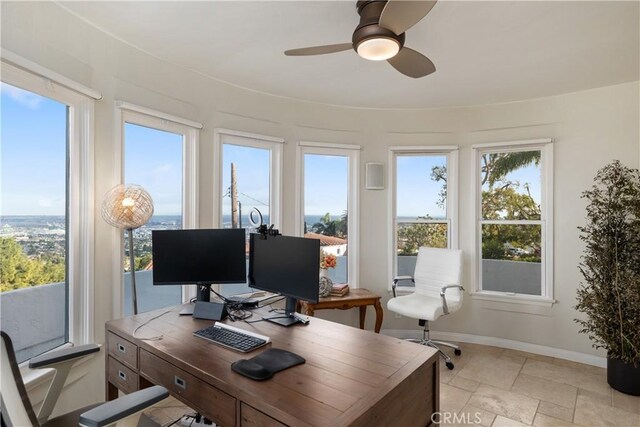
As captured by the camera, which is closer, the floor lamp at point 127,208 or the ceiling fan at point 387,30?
the ceiling fan at point 387,30

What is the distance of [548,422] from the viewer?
94.1 inches

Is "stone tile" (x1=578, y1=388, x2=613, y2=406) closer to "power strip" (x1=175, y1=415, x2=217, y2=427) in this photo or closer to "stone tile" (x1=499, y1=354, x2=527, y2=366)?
"stone tile" (x1=499, y1=354, x2=527, y2=366)

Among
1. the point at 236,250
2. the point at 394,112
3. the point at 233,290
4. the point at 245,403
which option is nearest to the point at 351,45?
the point at 236,250

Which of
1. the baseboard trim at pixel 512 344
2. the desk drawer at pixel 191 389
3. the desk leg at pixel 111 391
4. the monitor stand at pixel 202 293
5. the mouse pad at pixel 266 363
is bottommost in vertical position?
the baseboard trim at pixel 512 344

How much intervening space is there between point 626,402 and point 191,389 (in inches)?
129

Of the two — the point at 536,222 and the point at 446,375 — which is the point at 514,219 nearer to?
the point at 536,222

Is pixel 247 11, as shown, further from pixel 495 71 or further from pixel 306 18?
pixel 495 71

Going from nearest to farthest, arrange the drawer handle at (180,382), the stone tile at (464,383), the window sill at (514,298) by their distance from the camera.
A: the drawer handle at (180,382), the stone tile at (464,383), the window sill at (514,298)

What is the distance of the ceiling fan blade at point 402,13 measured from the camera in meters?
1.52

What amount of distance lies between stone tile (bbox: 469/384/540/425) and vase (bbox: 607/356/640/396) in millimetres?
776

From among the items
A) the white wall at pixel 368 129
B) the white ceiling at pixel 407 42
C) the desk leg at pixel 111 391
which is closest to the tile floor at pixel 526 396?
the white wall at pixel 368 129

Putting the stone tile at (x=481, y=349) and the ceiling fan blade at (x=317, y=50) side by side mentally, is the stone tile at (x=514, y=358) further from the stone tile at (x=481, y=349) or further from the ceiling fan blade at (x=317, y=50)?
the ceiling fan blade at (x=317, y=50)

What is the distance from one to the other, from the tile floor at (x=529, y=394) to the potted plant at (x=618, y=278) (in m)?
0.27


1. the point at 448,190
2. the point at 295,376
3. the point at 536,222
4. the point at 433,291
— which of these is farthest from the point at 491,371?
the point at 295,376
